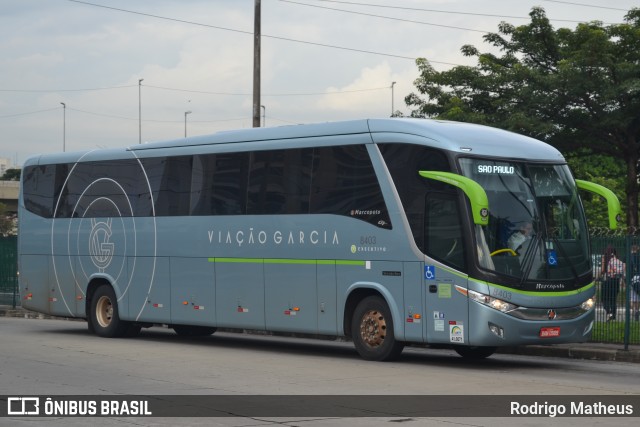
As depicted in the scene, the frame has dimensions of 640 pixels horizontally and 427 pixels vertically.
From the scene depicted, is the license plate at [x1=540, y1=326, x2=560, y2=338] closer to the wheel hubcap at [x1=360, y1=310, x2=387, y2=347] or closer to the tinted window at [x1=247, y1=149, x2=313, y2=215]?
the wheel hubcap at [x1=360, y1=310, x2=387, y2=347]

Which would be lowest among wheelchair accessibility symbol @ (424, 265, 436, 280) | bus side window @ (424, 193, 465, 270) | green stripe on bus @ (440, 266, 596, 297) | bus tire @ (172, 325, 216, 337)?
bus tire @ (172, 325, 216, 337)

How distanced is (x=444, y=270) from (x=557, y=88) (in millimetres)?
21274

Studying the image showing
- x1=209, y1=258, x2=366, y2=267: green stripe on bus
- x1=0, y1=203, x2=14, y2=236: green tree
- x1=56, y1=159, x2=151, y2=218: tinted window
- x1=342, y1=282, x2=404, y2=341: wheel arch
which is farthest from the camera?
x1=0, y1=203, x2=14, y2=236: green tree

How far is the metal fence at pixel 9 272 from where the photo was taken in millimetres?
34062

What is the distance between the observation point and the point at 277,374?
15.1m

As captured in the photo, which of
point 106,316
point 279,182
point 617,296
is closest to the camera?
point 617,296

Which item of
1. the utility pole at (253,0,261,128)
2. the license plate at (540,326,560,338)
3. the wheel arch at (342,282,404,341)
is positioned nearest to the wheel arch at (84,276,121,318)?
the utility pole at (253,0,261,128)

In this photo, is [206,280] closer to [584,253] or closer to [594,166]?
[584,253]

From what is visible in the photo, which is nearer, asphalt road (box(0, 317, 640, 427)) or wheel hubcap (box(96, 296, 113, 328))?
asphalt road (box(0, 317, 640, 427))

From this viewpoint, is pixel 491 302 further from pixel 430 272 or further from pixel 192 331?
pixel 192 331

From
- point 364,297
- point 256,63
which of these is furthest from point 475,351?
point 256,63

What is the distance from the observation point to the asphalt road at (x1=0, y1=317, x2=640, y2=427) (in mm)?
10820

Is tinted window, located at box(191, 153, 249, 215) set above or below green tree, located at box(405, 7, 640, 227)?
below

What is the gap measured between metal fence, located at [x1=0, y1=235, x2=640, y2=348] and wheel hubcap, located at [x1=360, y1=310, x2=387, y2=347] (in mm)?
3669
